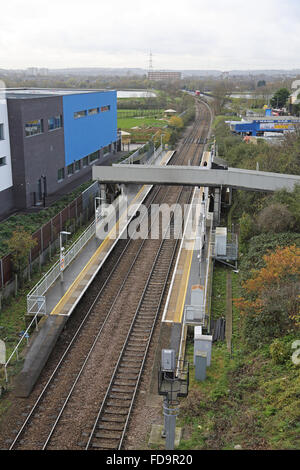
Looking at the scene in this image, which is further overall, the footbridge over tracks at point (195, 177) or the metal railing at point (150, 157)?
the metal railing at point (150, 157)

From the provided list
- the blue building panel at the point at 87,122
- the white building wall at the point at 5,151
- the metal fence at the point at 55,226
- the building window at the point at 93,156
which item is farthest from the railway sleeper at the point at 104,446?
the building window at the point at 93,156

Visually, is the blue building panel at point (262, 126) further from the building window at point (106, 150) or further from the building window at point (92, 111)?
the building window at point (92, 111)

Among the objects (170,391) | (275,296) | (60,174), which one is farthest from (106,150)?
(170,391)

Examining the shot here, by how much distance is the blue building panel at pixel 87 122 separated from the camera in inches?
1448

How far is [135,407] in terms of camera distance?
1343cm

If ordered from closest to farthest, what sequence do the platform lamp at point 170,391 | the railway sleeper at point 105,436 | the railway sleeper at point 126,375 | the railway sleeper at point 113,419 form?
the platform lamp at point 170,391, the railway sleeper at point 105,436, the railway sleeper at point 113,419, the railway sleeper at point 126,375

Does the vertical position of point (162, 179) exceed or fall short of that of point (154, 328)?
it exceeds it

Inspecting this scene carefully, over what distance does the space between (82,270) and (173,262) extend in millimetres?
4789

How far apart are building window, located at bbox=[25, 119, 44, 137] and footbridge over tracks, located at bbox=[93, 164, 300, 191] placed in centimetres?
463

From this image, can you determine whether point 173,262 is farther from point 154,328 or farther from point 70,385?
point 70,385

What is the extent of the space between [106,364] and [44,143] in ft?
65.4

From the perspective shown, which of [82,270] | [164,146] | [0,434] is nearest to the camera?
[0,434]
